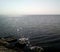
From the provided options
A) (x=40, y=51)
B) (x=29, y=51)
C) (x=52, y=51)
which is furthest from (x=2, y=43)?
(x=52, y=51)

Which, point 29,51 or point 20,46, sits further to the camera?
point 20,46

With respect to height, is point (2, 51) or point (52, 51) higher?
point (2, 51)

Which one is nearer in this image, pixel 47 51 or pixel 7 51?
pixel 7 51

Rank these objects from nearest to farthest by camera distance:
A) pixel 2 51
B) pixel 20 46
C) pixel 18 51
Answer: pixel 2 51 < pixel 18 51 < pixel 20 46

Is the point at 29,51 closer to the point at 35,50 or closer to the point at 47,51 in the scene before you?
the point at 35,50

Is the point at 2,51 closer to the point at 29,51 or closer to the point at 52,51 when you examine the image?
the point at 29,51

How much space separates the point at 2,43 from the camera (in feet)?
83.6

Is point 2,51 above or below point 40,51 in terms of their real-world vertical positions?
above

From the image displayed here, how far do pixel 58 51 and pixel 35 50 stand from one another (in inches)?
196

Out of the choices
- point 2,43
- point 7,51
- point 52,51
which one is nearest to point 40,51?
point 52,51

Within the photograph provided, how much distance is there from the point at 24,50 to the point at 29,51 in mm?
1142

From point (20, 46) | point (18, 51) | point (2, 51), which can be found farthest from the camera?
point (20, 46)

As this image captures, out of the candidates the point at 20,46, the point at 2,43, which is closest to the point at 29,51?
the point at 20,46

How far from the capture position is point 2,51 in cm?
2030
